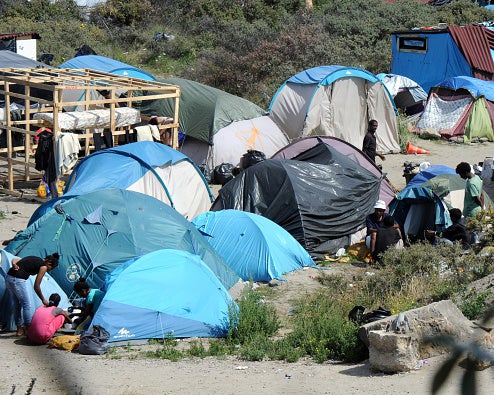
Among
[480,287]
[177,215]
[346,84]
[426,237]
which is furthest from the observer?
[346,84]

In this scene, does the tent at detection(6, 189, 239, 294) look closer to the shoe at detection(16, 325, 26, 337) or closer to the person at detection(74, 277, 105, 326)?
the person at detection(74, 277, 105, 326)

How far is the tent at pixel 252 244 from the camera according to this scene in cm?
1032

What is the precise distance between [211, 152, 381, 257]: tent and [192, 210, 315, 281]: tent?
605 mm

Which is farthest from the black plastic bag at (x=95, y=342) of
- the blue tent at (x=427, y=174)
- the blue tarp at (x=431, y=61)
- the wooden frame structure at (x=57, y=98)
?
the blue tarp at (x=431, y=61)

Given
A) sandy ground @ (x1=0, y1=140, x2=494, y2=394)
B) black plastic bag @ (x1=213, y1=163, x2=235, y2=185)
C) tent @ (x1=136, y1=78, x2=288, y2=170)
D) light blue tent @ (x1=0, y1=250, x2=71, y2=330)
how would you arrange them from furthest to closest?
tent @ (x1=136, y1=78, x2=288, y2=170)
black plastic bag @ (x1=213, y1=163, x2=235, y2=185)
light blue tent @ (x1=0, y1=250, x2=71, y2=330)
sandy ground @ (x1=0, y1=140, x2=494, y2=394)

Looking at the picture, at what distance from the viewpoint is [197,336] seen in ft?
26.9

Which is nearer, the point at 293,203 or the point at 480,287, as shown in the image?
the point at 480,287

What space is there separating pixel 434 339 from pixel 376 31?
25.8 m

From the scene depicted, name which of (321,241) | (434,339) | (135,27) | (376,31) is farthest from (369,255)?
(135,27)

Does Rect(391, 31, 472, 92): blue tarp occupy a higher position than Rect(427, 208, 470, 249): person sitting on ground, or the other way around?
Rect(391, 31, 472, 92): blue tarp

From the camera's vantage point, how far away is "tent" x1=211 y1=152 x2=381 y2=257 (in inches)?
453

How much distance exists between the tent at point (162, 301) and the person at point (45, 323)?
17.8 inches

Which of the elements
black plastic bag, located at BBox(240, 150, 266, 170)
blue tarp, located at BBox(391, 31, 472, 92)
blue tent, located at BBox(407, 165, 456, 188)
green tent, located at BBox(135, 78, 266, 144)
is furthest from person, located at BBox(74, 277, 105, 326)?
blue tarp, located at BBox(391, 31, 472, 92)

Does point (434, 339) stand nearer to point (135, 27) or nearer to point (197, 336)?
point (197, 336)
